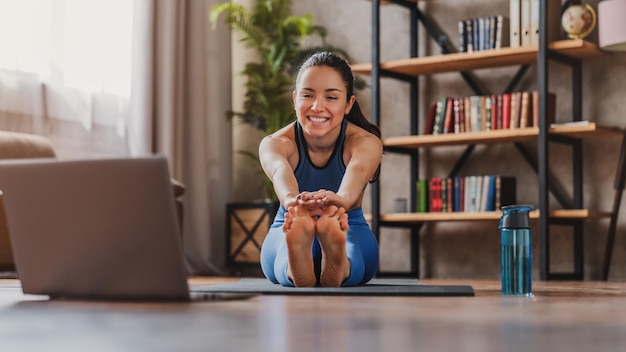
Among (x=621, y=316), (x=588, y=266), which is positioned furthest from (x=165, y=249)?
(x=588, y=266)

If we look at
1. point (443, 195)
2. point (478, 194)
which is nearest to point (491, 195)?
point (478, 194)

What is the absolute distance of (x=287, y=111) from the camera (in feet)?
17.3

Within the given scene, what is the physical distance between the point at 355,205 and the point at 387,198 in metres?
2.63

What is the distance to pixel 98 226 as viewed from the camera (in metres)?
1.38

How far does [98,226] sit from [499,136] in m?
3.22

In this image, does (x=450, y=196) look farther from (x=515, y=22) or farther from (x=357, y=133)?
(x=357, y=133)

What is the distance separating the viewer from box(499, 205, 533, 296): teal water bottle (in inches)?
72.5

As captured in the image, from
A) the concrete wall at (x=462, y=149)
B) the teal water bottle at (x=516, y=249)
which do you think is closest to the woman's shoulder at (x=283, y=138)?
the teal water bottle at (x=516, y=249)

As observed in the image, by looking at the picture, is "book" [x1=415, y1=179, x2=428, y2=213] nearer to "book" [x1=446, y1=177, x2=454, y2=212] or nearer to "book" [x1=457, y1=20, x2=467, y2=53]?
"book" [x1=446, y1=177, x2=454, y2=212]

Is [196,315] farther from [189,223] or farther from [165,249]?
[189,223]

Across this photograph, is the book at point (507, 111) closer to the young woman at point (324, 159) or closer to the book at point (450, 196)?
the book at point (450, 196)

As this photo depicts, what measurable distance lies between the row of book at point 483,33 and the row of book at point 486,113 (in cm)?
25

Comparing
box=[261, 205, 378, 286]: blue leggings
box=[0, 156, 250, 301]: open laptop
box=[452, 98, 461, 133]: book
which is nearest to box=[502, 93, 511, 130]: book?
box=[452, 98, 461, 133]: book

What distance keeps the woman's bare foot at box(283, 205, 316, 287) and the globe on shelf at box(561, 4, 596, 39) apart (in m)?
2.60
